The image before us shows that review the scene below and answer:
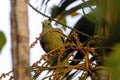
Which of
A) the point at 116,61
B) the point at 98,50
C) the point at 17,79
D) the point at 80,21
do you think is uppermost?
the point at 80,21

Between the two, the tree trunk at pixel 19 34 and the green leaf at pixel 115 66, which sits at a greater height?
the tree trunk at pixel 19 34

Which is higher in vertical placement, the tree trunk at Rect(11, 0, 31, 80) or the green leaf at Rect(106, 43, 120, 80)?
the tree trunk at Rect(11, 0, 31, 80)

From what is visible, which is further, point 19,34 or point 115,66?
point 19,34

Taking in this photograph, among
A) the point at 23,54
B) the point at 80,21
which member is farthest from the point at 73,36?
the point at 80,21

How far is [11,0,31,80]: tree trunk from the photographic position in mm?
1076

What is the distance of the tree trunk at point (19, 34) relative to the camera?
1.08 m

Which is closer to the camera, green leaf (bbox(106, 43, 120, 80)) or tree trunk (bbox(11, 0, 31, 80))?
green leaf (bbox(106, 43, 120, 80))

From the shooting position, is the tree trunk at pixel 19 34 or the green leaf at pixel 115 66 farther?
the tree trunk at pixel 19 34

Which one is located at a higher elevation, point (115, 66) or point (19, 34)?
point (19, 34)

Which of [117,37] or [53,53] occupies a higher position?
[53,53]

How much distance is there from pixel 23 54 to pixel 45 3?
1.44 metres

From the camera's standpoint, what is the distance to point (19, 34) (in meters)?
1.12

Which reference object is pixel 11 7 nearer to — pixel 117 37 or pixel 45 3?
pixel 117 37

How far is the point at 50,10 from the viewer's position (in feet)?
8.98
